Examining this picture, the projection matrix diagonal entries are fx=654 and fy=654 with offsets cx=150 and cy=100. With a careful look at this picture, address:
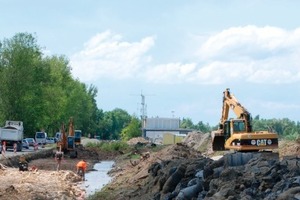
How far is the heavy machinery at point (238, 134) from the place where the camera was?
95.8 ft

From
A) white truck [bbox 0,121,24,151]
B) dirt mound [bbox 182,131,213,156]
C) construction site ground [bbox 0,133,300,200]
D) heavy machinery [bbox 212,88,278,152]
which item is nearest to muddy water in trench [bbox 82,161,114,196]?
construction site ground [bbox 0,133,300,200]

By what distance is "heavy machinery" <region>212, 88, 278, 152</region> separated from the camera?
2919 centimetres

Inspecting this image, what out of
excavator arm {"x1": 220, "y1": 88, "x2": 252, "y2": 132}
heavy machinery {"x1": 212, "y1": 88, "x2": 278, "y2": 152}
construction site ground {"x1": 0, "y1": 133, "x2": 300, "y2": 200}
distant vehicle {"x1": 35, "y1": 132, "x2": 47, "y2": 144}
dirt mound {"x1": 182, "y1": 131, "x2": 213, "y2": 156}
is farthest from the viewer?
distant vehicle {"x1": 35, "y1": 132, "x2": 47, "y2": 144}

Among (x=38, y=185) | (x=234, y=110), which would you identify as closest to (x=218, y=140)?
(x=234, y=110)

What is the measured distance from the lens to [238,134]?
29.5m

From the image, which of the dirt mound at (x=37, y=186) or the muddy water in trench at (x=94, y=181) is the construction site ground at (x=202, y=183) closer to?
the dirt mound at (x=37, y=186)

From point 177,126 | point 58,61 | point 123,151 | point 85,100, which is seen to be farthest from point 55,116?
point 177,126

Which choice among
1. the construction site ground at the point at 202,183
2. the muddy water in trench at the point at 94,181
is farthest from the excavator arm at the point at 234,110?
the muddy water in trench at the point at 94,181

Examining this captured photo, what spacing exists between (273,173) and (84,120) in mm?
113177

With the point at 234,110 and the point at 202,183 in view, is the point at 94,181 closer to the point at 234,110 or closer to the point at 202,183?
the point at 234,110

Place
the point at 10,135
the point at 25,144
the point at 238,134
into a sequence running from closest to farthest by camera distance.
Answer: the point at 238,134 → the point at 10,135 → the point at 25,144

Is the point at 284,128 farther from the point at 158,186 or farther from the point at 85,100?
the point at 158,186

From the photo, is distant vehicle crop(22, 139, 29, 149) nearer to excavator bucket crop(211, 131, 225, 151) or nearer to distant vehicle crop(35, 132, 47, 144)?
distant vehicle crop(35, 132, 47, 144)

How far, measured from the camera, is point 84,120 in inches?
5034
